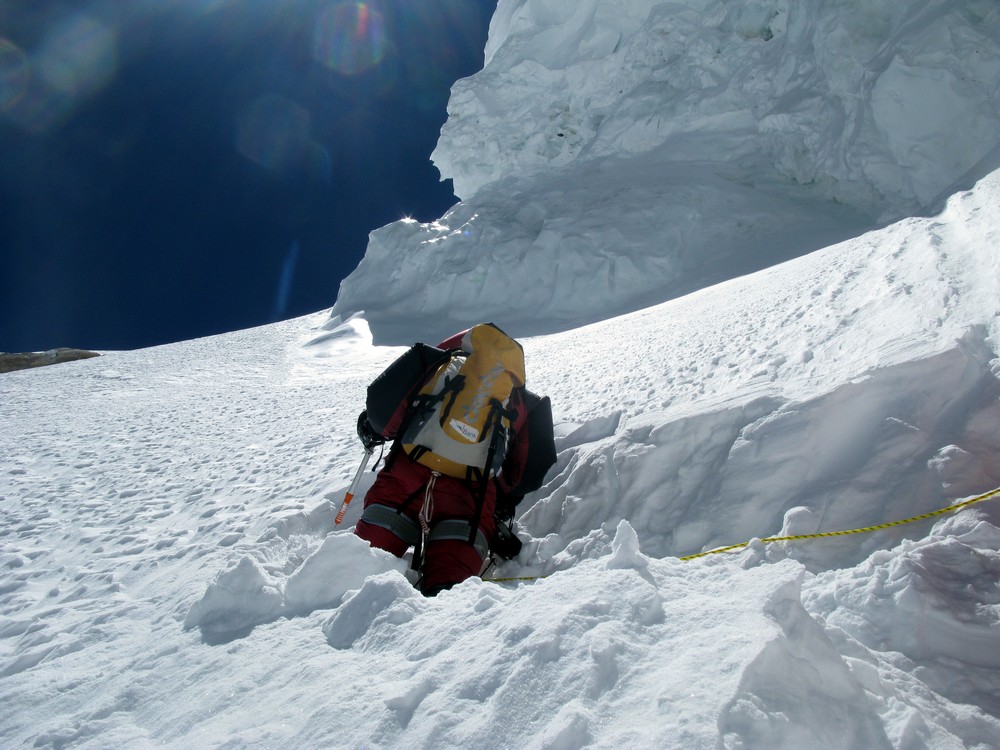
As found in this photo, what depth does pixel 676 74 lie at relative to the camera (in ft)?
44.0

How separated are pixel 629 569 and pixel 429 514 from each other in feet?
4.37

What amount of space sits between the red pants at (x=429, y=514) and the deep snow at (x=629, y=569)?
237 mm

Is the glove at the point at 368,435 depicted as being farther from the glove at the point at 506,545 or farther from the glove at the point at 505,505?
the glove at the point at 506,545

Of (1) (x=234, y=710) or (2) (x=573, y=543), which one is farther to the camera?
(2) (x=573, y=543)

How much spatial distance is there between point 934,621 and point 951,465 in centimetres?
73

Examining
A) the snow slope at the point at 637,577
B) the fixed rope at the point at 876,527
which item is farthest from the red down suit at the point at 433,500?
the fixed rope at the point at 876,527

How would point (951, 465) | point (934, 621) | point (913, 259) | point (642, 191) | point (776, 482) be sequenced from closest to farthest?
point (934, 621) → point (951, 465) → point (776, 482) → point (913, 259) → point (642, 191)

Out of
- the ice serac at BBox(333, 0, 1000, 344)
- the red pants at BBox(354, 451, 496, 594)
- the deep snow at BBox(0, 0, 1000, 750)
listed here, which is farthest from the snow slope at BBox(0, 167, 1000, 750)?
the ice serac at BBox(333, 0, 1000, 344)

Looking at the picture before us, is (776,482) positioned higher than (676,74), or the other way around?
(676,74)

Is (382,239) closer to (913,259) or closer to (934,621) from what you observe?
(913,259)

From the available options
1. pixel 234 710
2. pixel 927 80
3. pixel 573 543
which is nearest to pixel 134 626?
pixel 234 710

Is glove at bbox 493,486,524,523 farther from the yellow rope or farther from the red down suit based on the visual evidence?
the yellow rope

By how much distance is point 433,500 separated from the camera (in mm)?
2850

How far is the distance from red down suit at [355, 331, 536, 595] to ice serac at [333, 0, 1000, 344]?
712 centimetres
